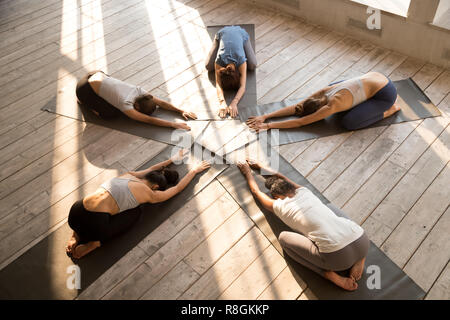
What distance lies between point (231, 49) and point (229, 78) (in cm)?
35

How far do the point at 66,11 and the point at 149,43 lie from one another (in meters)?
1.53

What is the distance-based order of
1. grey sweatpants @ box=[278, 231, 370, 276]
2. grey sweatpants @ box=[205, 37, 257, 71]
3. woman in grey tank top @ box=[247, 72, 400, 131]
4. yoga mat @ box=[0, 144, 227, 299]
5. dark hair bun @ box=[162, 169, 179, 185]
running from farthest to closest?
1. grey sweatpants @ box=[205, 37, 257, 71]
2. woman in grey tank top @ box=[247, 72, 400, 131]
3. dark hair bun @ box=[162, 169, 179, 185]
4. yoga mat @ box=[0, 144, 227, 299]
5. grey sweatpants @ box=[278, 231, 370, 276]

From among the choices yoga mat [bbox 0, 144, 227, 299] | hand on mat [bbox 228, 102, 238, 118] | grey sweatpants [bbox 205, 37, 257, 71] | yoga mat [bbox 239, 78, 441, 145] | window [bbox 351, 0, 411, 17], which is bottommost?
yoga mat [bbox 0, 144, 227, 299]

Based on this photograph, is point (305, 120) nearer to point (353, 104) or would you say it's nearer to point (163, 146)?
point (353, 104)

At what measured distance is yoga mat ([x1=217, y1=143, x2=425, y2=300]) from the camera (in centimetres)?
251

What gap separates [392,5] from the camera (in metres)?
4.05

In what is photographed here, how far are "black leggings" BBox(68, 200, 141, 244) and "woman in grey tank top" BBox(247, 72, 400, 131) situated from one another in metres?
1.48

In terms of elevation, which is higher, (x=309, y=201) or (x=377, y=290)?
(x=309, y=201)

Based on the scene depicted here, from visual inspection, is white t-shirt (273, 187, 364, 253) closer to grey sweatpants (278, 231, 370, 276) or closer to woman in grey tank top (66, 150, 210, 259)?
grey sweatpants (278, 231, 370, 276)

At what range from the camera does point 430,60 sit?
4.03 m

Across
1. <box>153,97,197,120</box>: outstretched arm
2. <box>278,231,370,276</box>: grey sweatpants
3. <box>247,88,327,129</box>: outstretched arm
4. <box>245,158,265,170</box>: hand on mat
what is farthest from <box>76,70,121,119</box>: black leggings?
<box>278,231,370,276</box>: grey sweatpants

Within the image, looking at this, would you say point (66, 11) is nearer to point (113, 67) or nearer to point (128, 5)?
point (128, 5)

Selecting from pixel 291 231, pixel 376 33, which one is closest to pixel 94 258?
pixel 291 231

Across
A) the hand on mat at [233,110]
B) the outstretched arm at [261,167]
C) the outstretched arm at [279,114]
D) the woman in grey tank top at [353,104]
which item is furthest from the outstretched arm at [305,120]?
the outstretched arm at [261,167]
